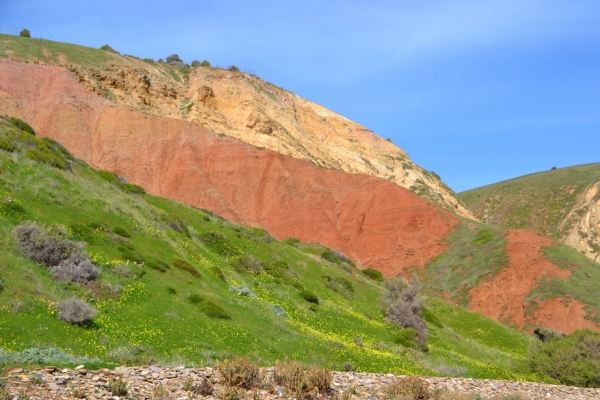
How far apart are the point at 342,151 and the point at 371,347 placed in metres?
66.2

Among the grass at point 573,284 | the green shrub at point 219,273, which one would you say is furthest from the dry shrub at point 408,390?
the grass at point 573,284

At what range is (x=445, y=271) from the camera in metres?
64.9

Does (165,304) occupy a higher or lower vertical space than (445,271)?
lower

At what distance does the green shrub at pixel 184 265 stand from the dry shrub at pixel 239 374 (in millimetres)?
13115

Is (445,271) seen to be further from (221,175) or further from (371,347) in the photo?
(371,347)

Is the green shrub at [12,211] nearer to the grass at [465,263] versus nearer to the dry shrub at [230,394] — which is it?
the dry shrub at [230,394]

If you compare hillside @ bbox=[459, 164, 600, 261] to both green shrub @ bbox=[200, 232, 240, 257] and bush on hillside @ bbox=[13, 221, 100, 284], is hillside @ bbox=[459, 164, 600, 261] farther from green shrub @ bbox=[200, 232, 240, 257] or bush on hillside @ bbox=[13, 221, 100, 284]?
bush on hillside @ bbox=[13, 221, 100, 284]

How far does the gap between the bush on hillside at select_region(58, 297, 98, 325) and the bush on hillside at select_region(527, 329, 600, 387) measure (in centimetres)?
2044

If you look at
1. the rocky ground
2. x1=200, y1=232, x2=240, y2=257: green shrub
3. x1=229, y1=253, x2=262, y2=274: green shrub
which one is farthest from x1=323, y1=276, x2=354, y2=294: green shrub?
the rocky ground

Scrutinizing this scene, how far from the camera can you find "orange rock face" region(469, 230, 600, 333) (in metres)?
52.8

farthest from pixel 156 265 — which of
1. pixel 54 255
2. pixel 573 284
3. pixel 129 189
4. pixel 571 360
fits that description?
pixel 573 284

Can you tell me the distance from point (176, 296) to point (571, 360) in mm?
17871

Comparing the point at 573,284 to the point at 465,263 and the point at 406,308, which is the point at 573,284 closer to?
the point at 465,263

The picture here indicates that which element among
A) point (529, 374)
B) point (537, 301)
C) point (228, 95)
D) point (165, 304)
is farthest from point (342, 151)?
point (165, 304)
